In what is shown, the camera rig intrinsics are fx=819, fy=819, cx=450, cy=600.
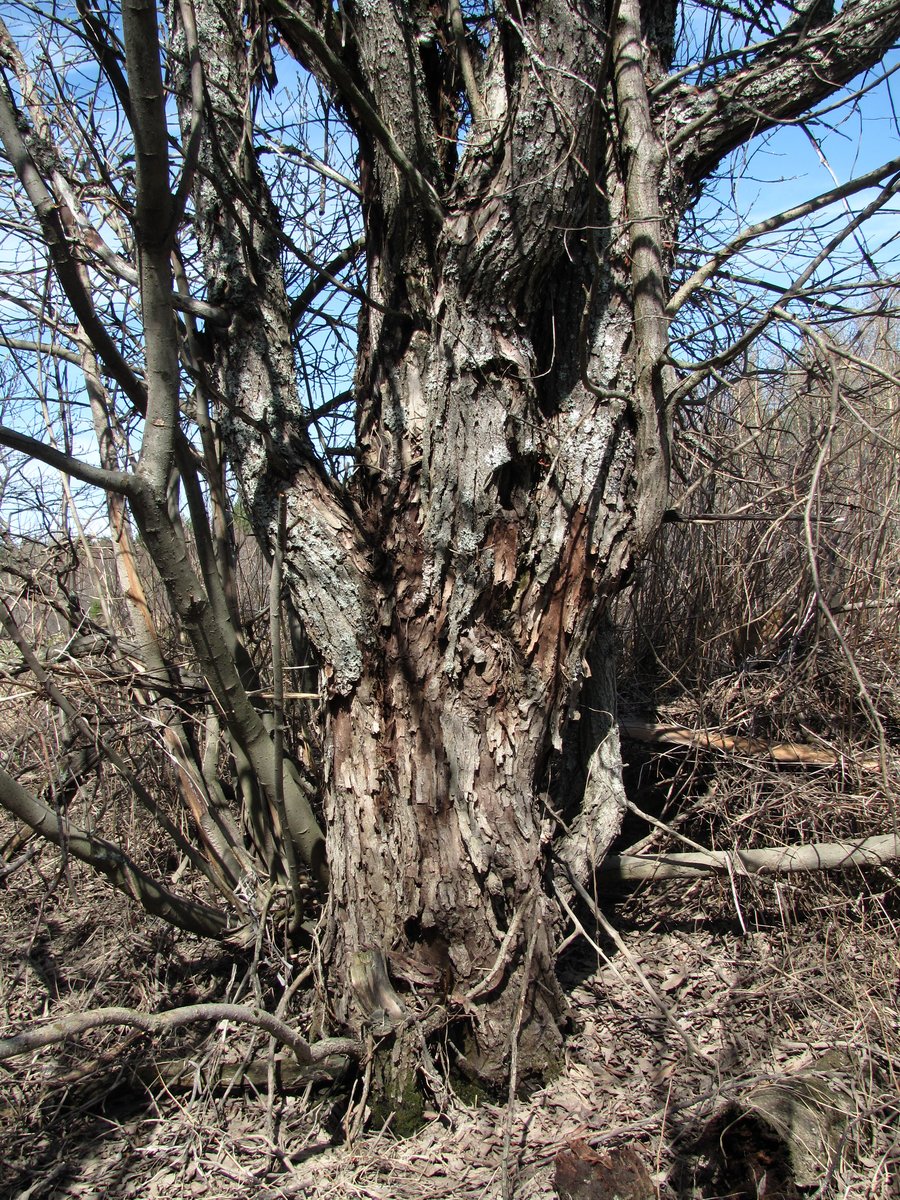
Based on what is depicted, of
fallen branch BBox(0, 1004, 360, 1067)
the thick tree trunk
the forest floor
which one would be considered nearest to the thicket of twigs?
the forest floor

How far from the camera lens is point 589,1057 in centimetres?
271

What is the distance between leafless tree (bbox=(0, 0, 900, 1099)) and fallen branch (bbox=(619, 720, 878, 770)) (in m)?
0.88

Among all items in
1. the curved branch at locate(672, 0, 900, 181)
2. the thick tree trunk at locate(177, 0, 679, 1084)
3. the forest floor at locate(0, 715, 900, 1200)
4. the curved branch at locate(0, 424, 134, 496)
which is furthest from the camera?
the curved branch at locate(672, 0, 900, 181)

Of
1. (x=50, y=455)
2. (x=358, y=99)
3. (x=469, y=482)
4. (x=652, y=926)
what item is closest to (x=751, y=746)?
(x=652, y=926)

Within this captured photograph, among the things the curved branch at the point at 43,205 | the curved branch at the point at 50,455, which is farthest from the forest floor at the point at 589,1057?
the curved branch at the point at 43,205

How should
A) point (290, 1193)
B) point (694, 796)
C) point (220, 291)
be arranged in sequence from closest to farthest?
point (290, 1193)
point (220, 291)
point (694, 796)

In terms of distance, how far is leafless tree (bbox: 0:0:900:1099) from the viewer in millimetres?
2455

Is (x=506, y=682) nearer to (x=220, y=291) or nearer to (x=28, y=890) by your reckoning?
(x=220, y=291)

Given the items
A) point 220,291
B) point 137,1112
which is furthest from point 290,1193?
point 220,291

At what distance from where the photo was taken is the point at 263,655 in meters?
3.79

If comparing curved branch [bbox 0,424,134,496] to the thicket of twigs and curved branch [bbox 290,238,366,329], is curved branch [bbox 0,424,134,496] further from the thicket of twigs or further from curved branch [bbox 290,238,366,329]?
curved branch [bbox 290,238,366,329]

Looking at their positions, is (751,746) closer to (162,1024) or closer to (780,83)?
(780,83)

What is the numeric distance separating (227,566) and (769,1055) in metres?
2.69

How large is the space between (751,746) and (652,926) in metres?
0.90
